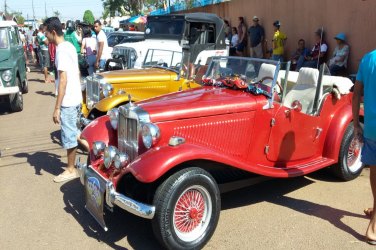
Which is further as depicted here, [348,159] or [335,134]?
[348,159]

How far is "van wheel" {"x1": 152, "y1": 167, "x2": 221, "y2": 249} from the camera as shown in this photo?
3.21 metres

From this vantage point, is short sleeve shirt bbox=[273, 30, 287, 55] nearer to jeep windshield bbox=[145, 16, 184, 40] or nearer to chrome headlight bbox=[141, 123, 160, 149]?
jeep windshield bbox=[145, 16, 184, 40]

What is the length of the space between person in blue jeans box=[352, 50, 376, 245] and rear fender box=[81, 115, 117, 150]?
2.44 m

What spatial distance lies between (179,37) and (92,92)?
11.9 ft

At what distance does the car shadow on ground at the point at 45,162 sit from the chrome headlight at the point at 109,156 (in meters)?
1.92

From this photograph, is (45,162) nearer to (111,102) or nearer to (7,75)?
(111,102)

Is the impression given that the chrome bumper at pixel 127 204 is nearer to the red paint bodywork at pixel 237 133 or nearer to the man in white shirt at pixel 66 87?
the red paint bodywork at pixel 237 133

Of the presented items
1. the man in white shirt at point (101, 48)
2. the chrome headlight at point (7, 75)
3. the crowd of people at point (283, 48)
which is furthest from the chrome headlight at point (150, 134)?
the chrome headlight at point (7, 75)

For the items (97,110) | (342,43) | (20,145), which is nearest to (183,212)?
(97,110)

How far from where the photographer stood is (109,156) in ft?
12.1

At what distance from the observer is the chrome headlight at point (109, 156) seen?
3689 millimetres

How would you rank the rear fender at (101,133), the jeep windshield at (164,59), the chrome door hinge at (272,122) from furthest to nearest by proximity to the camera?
the jeep windshield at (164,59), the rear fender at (101,133), the chrome door hinge at (272,122)

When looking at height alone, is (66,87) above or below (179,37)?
below

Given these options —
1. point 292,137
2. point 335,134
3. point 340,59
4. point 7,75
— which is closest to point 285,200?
point 292,137
